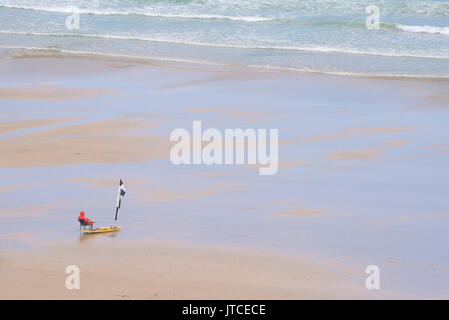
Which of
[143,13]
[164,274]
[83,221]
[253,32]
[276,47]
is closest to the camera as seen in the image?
[164,274]

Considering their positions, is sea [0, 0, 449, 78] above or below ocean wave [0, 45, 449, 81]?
above

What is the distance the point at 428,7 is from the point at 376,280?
18263 millimetres

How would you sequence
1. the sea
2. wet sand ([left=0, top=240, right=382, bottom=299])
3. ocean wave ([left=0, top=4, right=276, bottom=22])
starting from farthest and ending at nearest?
1. ocean wave ([left=0, top=4, right=276, bottom=22])
2. the sea
3. wet sand ([left=0, top=240, right=382, bottom=299])

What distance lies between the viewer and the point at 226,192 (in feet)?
29.4

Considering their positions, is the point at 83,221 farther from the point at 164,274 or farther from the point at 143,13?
the point at 143,13

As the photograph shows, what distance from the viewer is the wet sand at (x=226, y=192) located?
22.3 feet

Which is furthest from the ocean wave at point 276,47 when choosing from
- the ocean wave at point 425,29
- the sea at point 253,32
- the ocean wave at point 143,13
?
the ocean wave at point 143,13

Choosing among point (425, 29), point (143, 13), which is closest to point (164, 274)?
point (425, 29)

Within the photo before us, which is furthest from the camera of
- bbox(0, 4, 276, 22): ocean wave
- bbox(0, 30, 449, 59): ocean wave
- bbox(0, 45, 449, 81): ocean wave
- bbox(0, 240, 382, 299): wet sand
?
bbox(0, 4, 276, 22): ocean wave

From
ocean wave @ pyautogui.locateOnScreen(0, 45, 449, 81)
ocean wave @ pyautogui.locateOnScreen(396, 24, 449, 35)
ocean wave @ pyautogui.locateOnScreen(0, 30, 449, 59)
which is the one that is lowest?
ocean wave @ pyautogui.locateOnScreen(0, 45, 449, 81)

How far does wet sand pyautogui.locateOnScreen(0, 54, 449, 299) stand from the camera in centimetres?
679

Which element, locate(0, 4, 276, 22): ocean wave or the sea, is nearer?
the sea

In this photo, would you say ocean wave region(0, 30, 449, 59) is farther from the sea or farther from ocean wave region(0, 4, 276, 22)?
ocean wave region(0, 4, 276, 22)

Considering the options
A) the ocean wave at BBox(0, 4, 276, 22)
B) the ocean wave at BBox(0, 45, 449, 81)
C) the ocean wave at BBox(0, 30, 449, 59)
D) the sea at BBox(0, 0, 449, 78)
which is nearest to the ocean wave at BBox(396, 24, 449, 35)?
the sea at BBox(0, 0, 449, 78)
